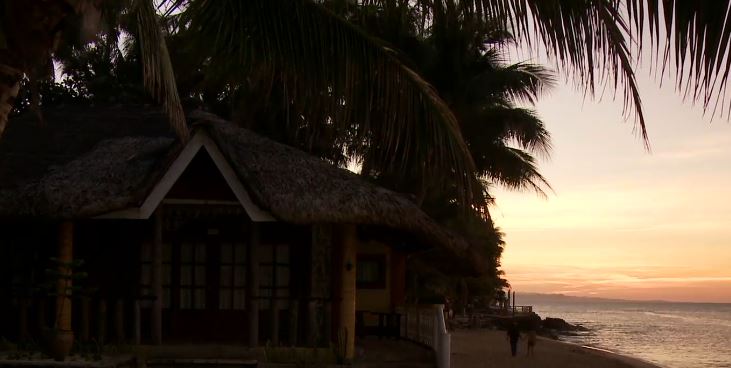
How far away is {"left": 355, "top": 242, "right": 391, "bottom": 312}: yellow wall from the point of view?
16.0 m

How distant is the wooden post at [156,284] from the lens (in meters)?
10.9

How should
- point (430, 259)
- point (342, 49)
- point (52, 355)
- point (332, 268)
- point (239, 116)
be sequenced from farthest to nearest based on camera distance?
point (239, 116) → point (430, 259) → point (332, 268) → point (52, 355) → point (342, 49)

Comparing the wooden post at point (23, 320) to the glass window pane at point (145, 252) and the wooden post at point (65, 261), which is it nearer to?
the wooden post at point (65, 261)

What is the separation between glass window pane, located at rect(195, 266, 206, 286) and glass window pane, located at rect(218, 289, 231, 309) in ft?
1.03

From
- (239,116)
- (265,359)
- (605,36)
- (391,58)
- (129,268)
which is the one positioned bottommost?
(265,359)

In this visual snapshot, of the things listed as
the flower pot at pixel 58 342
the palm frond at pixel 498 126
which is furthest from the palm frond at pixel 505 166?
the flower pot at pixel 58 342

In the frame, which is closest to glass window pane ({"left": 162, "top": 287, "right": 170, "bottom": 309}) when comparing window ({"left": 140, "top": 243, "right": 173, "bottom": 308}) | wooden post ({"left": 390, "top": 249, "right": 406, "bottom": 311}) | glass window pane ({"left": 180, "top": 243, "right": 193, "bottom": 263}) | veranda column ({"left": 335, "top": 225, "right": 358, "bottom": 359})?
window ({"left": 140, "top": 243, "right": 173, "bottom": 308})

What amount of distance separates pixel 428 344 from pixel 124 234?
4.73 meters

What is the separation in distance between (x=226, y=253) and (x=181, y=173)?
2.63m

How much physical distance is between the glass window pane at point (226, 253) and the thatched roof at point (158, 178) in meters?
1.56

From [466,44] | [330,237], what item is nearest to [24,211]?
[330,237]

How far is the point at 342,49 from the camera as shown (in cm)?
588

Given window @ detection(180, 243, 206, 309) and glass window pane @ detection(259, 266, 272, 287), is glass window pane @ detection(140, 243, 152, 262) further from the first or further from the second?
glass window pane @ detection(259, 266, 272, 287)

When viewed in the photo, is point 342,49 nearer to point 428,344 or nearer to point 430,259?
point 428,344
